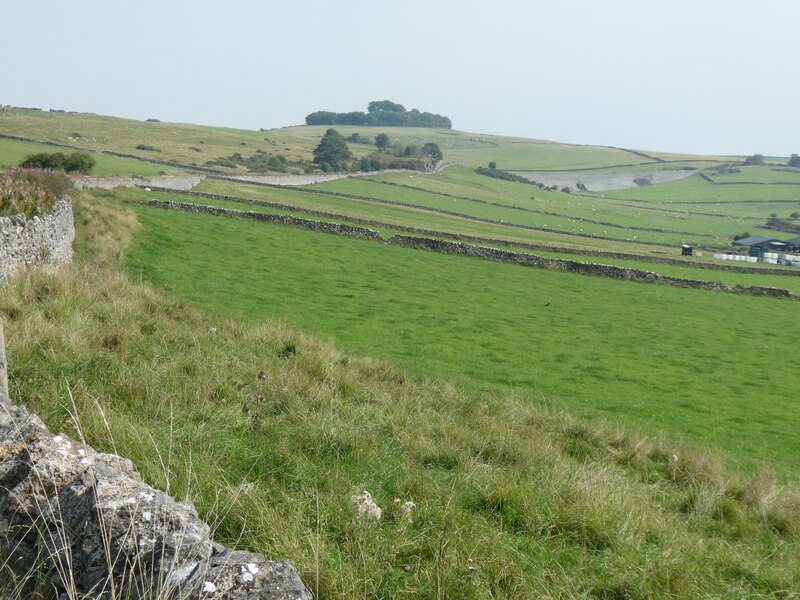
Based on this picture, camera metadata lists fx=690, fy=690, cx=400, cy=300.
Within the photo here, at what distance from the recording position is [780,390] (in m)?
16.8

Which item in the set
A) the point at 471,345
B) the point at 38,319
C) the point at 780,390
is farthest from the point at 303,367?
the point at 780,390

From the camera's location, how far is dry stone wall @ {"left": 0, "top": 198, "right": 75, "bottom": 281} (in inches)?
536

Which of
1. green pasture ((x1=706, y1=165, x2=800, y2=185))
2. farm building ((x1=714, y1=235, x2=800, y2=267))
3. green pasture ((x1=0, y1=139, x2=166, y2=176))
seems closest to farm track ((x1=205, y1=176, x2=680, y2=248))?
green pasture ((x1=0, y1=139, x2=166, y2=176))

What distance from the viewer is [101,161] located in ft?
203

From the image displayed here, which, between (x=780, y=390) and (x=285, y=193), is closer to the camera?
(x=780, y=390)

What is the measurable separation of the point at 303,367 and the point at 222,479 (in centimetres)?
487

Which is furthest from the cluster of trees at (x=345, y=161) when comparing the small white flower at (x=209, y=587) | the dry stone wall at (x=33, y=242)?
the small white flower at (x=209, y=587)

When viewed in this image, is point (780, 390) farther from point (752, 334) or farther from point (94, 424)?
point (94, 424)

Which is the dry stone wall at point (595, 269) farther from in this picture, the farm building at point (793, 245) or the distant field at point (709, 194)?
the distant field at point (709, 194)

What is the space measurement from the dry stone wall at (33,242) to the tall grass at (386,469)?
1823 mm

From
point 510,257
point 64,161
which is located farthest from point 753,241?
point 64,161

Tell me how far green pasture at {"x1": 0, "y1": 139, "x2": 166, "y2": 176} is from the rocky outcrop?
167ft

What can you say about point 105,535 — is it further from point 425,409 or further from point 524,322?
point 524,322

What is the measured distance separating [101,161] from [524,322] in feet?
171
